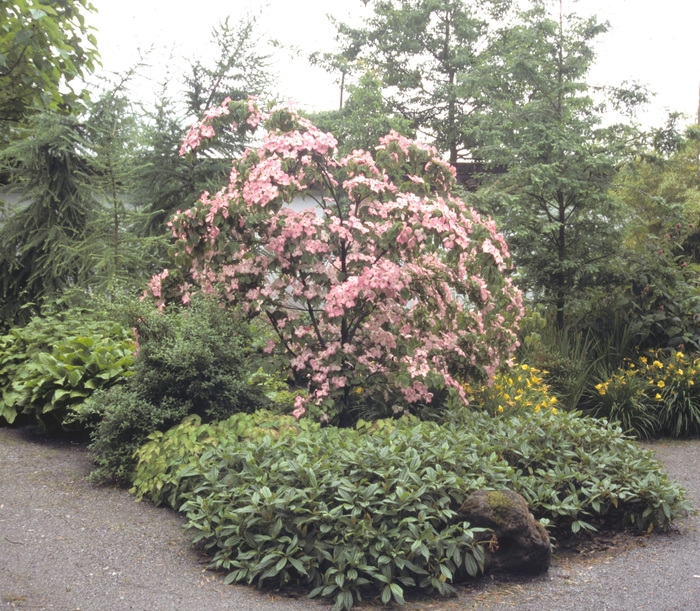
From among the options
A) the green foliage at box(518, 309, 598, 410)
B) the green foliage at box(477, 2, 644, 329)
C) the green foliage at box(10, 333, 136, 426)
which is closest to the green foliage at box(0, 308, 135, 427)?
the green foliage at box(10, 333, 136, 426)

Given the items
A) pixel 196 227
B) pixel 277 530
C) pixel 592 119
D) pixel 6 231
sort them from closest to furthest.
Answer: pixel 277 530
pixel 196 227
pixel 6 231
pixel 592 119

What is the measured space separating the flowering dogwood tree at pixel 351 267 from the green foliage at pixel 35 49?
3.41ft

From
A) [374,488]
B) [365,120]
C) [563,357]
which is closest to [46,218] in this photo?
[563,357]

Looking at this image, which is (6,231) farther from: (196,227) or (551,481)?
(551,481)

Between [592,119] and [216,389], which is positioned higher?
[592,119]

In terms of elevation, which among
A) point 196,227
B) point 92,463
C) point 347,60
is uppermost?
point 347,60

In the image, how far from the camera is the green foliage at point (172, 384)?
15.4 feet

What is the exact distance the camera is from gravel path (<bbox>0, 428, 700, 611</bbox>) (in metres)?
3.10

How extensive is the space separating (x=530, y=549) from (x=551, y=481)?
2.44ft

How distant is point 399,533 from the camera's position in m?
3.36

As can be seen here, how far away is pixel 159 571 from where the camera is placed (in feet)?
11.0

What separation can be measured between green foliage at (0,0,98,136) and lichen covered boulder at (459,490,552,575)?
11.0ft

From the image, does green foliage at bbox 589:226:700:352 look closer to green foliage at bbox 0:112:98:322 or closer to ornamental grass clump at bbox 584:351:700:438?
ornamental grass clump at bbox 584:351:700:438

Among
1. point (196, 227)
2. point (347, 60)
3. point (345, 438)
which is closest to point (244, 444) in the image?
point (345, 438)
